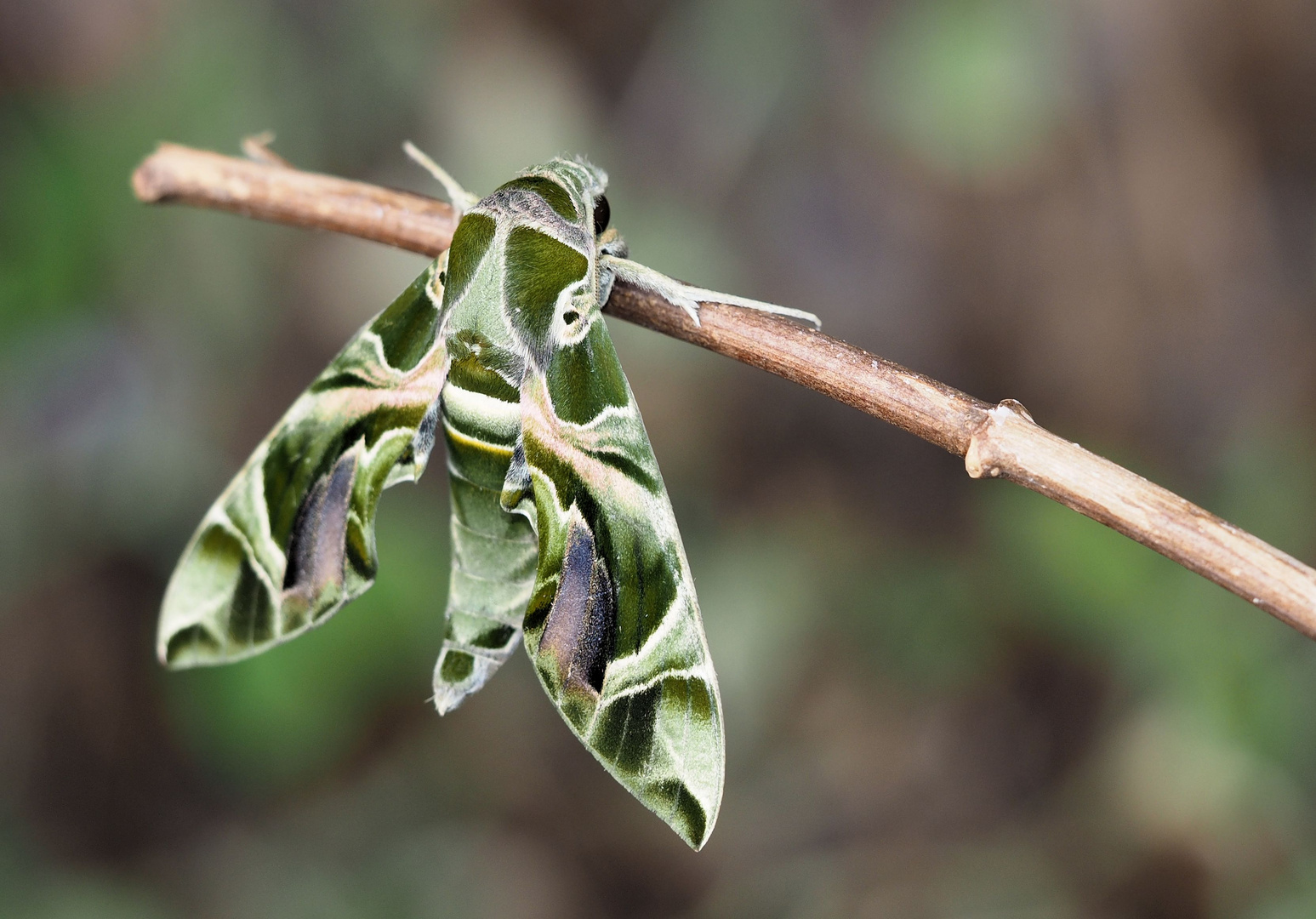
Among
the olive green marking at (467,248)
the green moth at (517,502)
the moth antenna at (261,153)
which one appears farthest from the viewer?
the moth antenna at (261,153)

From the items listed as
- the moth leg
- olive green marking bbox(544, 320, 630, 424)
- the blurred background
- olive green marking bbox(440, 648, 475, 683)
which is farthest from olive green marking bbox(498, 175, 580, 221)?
the blurred background

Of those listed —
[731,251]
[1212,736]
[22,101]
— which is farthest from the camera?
[731,251]

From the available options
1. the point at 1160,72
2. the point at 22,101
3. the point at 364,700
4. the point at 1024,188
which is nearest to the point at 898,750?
the point at 364,700

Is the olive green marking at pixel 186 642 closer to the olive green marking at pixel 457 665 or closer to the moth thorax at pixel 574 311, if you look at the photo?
the olive green marking at pixel 457 665

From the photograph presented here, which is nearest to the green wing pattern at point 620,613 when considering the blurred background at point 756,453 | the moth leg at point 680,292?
the moth leg at point 680,292

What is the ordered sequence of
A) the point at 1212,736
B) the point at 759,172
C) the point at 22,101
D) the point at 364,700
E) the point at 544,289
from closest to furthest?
the point at 544,289 < the point at 1212,736 < the point at 364,700 < the point at 22,101 < the point at 759,172

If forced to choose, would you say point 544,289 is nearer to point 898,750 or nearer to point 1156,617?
point 1156,617
